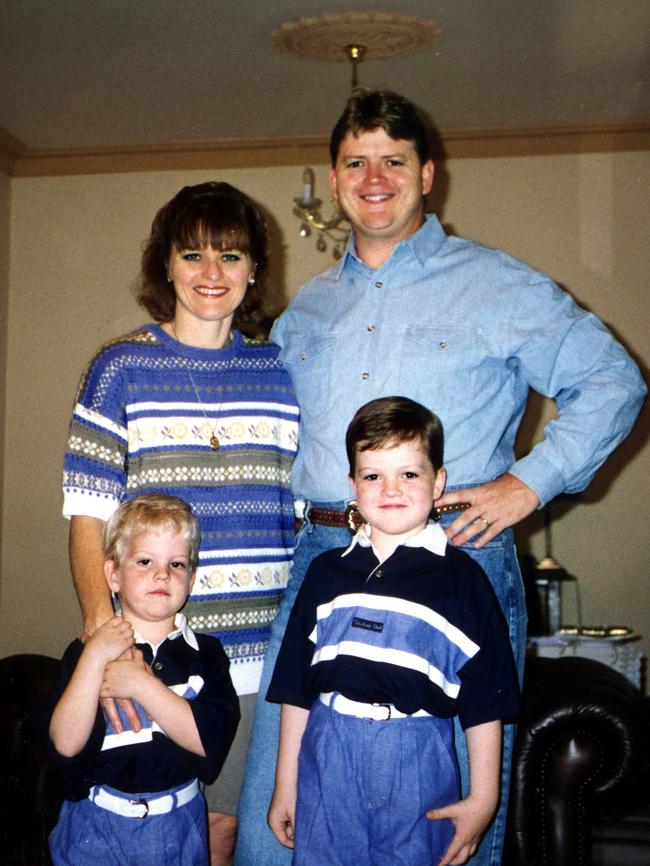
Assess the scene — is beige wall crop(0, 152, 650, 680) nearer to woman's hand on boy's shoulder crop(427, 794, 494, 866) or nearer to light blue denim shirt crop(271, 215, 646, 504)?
light blue denim shirt crop(271, 215, 646, 504)

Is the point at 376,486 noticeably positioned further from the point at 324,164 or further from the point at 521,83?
the point at 324,164

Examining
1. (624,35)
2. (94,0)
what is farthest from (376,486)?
(624,35)

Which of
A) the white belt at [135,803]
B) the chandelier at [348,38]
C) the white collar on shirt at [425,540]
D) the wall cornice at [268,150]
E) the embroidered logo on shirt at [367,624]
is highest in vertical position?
the wall cornice at [268,150]

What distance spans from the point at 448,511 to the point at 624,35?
302 cm

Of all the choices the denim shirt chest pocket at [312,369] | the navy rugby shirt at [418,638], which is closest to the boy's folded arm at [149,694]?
the navy rugby shirt at [418,638]

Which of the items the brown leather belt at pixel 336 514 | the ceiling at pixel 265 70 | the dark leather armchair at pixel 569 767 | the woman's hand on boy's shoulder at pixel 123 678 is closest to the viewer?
the woman's hand on boy's shoulder at pixel 123 678

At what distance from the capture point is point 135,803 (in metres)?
1.71

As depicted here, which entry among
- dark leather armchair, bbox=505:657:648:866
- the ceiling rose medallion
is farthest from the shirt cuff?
the ceiling rose medallion

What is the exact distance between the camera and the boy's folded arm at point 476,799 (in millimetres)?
1598

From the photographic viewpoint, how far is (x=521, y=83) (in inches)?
183

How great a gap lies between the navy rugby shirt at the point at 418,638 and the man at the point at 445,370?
156 mm

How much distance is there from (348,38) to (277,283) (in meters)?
1.34

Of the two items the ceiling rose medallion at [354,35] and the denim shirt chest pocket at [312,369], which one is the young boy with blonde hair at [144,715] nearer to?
the denim shirt chest pocket at [312,369]

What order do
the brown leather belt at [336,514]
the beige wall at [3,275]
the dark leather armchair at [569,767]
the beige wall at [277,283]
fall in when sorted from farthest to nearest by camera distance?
the beige wall at [3,275]
the beige wall at [277,283]
the dark leather armchair at [569,767]
the brown leather belt at [336,514]
